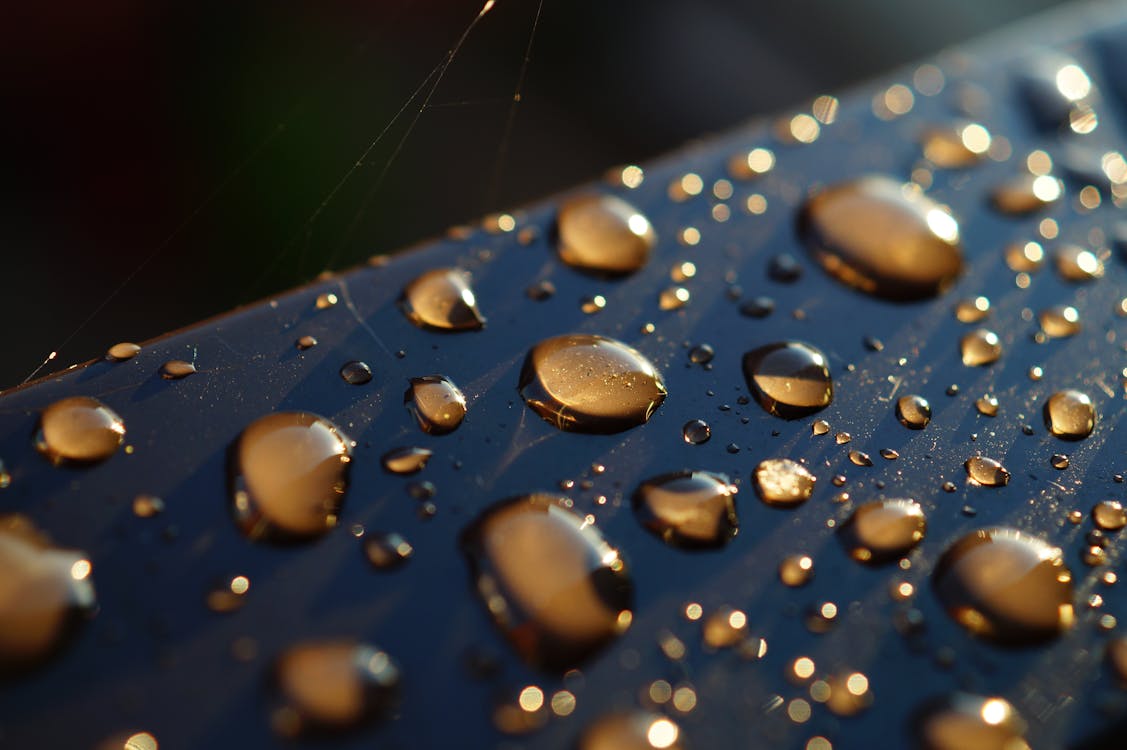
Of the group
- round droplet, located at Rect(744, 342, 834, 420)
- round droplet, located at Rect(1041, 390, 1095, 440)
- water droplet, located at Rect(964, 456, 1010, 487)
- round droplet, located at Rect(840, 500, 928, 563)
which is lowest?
round droplet, located at Rect(840, 500, 928, 563)

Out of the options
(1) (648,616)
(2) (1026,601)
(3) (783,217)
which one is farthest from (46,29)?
(2) (1026,601)

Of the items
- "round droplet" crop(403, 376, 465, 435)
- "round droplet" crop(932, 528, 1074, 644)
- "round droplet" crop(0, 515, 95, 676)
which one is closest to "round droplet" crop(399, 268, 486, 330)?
"round droplet" crop(403, 376, 465, 435)

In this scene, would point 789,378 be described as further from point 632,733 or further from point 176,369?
point 176,369

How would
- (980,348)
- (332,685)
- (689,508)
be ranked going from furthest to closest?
(980,348)
(689,508)
(332,685)

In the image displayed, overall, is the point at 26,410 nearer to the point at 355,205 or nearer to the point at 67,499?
the point at 67,499

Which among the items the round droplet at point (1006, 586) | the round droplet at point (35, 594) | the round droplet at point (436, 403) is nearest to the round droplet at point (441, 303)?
the round droplet at point (436, 403)

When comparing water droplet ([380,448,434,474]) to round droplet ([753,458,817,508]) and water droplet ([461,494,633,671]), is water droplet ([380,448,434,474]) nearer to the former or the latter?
water droplet ([461,494,633,671])

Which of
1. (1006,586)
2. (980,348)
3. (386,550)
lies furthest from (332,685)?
(980,348)
